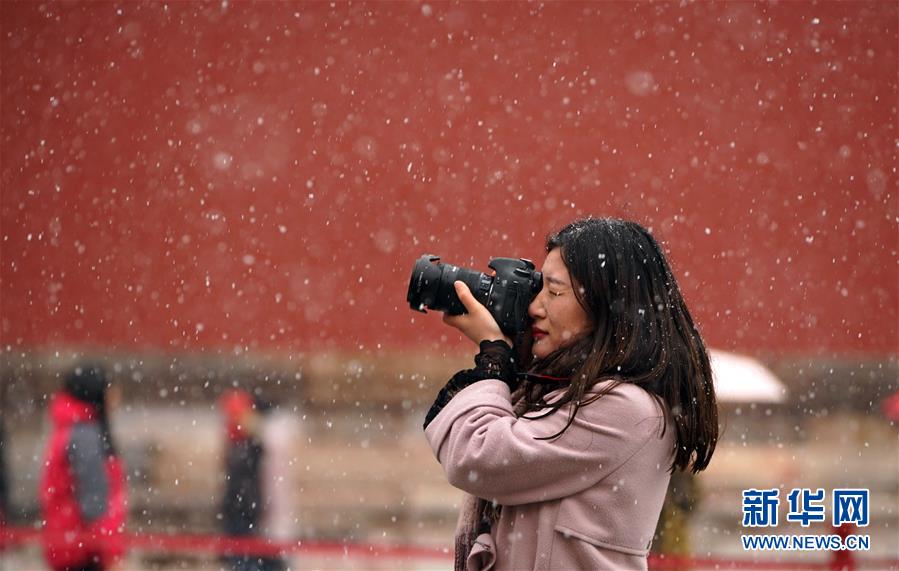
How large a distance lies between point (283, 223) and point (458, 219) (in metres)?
0.57

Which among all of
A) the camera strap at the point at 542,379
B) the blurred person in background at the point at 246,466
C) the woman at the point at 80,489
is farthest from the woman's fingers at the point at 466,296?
the blurred person in background at the point at 246,466

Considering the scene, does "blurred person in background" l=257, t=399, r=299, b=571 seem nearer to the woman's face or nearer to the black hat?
the black hat

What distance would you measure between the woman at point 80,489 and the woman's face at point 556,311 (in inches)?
92.5

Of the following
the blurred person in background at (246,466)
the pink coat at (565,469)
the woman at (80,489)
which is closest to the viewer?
the pink coat at (565,469)

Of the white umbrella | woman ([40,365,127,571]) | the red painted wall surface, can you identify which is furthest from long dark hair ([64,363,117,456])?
the white umbrella

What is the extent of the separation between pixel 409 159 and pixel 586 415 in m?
1.98

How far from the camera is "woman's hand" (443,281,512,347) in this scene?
4.27 ft

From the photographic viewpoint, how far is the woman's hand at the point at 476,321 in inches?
51.3

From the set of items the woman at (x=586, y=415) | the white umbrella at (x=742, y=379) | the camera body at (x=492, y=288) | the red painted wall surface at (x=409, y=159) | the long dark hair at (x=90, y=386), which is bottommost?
the woman at (x=586, y=415)

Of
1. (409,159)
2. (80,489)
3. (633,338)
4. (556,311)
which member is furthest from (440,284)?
(80,489)

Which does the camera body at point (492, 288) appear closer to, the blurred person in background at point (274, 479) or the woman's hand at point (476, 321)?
the woman's hand at point (476, 321)

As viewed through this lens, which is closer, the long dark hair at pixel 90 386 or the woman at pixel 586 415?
the woman at pixel 586 415

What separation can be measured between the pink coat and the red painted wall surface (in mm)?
1816

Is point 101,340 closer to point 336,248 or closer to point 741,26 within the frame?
point 336,248
